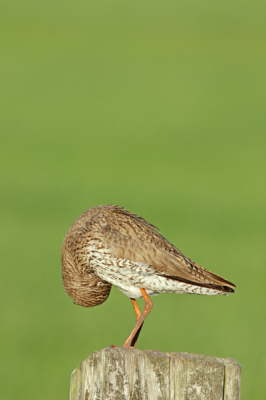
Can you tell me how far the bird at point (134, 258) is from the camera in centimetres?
704

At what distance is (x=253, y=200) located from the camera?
34.3 m

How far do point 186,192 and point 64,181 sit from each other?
6.69 metres

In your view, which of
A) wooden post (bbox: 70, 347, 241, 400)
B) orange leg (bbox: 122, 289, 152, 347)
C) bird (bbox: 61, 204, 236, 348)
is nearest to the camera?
wooden post (bbox: 70, 347, 241, 400)

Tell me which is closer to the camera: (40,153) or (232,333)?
(232,333)

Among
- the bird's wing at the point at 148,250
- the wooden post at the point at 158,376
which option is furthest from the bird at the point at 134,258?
the wooden post at the point at 158,376

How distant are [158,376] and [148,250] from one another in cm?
268

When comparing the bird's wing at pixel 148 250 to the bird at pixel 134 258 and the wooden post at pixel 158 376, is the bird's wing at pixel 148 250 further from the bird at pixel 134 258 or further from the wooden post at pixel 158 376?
the wooden post at pixel 158 376

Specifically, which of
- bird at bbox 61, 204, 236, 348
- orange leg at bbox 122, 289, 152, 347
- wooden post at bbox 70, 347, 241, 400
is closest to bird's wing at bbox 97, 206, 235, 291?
bird at bbox 61, 204, 236, 348

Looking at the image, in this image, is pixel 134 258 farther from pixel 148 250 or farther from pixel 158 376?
pixel 158 376

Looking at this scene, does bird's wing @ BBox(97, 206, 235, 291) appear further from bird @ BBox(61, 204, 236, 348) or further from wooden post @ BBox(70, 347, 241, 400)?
wooden post @ BBox(70, 347, 241, 400)

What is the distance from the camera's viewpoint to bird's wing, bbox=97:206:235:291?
704 cm

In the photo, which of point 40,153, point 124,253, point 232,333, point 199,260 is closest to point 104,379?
point 124,253

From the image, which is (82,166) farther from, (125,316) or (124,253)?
(124,253)

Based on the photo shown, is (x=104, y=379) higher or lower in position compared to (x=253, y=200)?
lower
